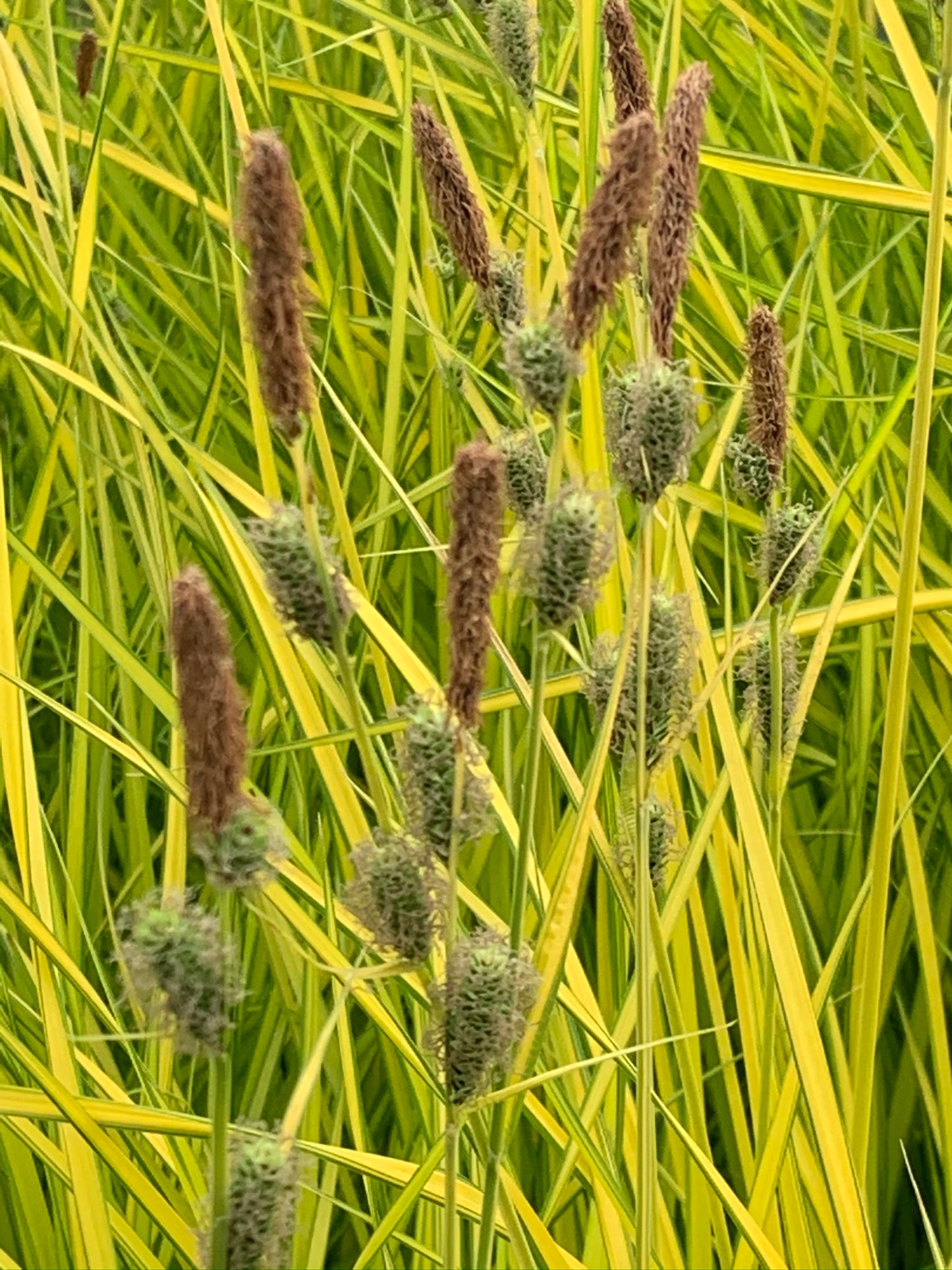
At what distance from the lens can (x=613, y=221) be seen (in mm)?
594

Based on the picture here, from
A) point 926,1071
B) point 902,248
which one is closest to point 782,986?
point 926,1071

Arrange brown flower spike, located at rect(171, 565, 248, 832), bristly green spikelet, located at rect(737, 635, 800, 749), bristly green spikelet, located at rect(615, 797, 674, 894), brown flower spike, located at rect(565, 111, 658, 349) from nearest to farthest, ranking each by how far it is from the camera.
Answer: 1. brown flower spike, located at rect(171, 565, 248, 832)
2. brown flower spike, located at rect(565, 111, 658, 349)
3. bristly green spikelet, located at rect(615, 797, 674, 894)
4. bristly green spikelet, located at rect(737, 635, 800, 749)

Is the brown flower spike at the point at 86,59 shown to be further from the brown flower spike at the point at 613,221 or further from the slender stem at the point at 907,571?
the brown flower spike at the point at 613,221

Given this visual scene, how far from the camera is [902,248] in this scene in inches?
69.9

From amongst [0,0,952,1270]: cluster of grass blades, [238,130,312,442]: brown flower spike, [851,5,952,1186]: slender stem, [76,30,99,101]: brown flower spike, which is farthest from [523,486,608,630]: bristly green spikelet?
[76,30,99,101]: brown flower spike

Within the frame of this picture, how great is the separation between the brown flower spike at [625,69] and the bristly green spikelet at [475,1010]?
0.43 m

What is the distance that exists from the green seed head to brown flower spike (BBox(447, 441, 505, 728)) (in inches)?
14.9

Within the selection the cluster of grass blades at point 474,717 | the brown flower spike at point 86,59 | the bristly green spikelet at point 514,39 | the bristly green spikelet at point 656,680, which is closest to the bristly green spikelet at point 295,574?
the cluster of grass blades at point 474,717

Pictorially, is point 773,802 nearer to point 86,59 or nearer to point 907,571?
point 907,571

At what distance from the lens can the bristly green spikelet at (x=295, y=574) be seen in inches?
24.0

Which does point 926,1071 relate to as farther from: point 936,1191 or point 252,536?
point 252,536

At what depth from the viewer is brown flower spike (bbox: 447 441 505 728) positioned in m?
0.55

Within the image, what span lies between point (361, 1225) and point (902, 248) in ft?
3.74

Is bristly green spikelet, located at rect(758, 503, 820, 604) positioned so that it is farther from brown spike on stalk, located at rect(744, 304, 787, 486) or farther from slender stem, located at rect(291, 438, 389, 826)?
slender stem, located at rect(291, 438, 389, 826)
